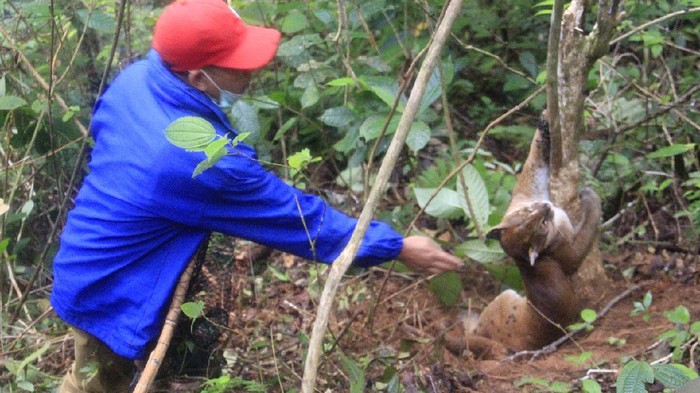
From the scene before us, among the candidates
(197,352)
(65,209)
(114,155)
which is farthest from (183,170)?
(65,209)

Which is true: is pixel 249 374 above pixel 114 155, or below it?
below

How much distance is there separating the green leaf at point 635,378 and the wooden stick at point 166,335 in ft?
5.18

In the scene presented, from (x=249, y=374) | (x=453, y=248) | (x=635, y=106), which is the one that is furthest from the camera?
(x=635, y=106)

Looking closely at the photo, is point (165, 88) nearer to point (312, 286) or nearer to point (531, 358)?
point (312, 286)

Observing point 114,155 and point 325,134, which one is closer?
point 114,155

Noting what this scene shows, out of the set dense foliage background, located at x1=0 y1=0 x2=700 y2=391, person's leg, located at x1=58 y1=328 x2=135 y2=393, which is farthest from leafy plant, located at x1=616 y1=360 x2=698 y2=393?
person's leg, located at x1=58 y1=328 x2=135 y2=393

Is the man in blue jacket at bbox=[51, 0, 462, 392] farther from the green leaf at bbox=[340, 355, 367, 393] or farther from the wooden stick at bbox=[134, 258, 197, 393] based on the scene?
the green leaf at bbox=[340, 355, 367, 393]

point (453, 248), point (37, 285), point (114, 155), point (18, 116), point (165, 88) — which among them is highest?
point (165, 88)

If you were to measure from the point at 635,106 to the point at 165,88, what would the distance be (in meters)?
3.37

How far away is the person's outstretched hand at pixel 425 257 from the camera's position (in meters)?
3.39

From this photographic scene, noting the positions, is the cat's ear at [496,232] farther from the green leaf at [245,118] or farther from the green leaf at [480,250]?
the green leaf at [245,118]

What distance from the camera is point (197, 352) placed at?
3816 mm

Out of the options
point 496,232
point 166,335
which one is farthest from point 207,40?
point 496,232

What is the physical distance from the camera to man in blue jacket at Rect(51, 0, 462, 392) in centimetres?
314
